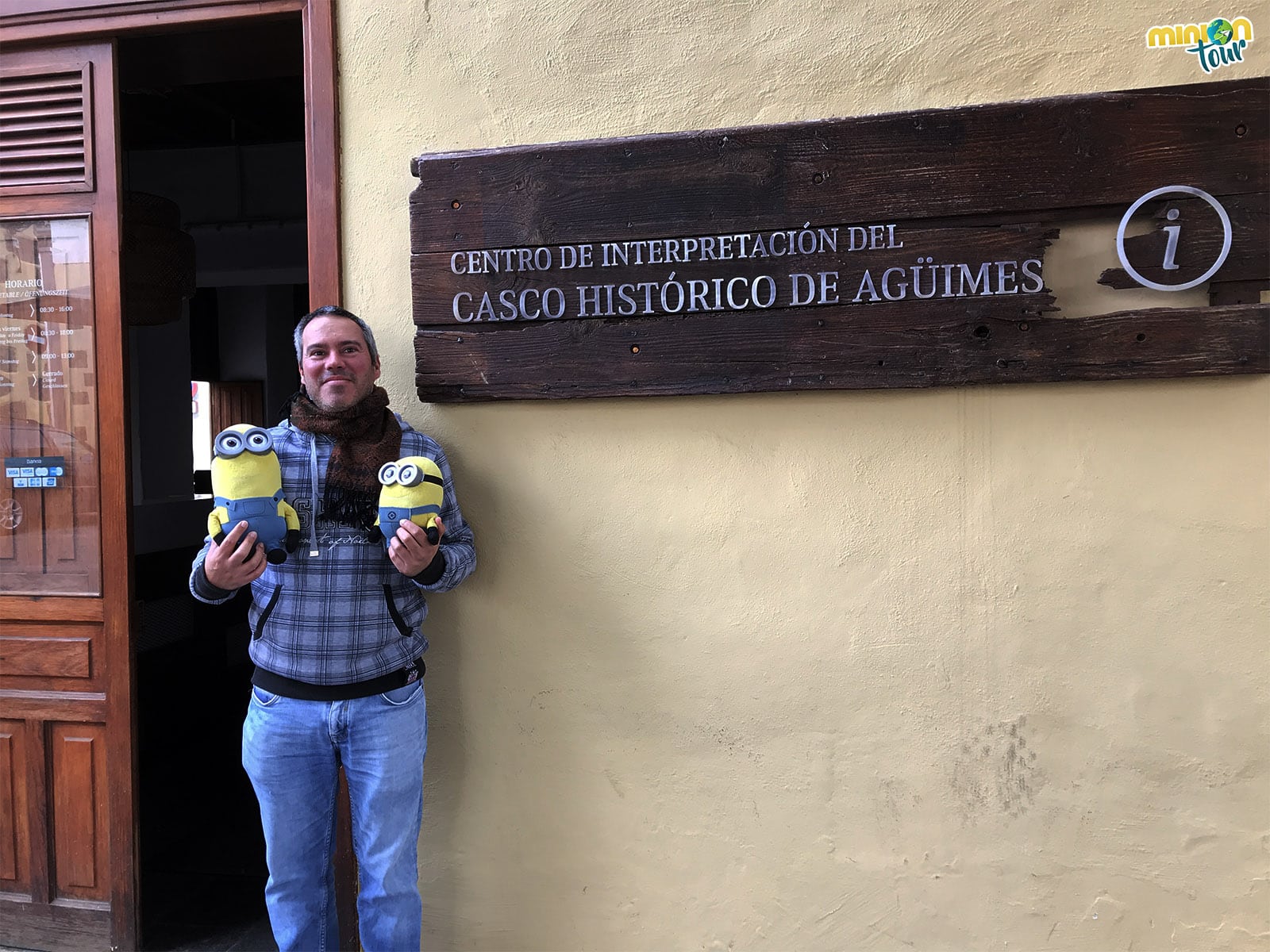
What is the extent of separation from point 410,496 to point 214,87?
4188mm

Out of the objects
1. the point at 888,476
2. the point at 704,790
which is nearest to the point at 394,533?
the point at 704,790

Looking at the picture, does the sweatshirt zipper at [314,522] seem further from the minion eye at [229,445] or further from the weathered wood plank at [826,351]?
the weathered wood plank at [826,351]

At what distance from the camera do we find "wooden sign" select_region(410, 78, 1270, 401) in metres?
1.94

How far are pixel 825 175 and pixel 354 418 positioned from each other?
1.31 metres

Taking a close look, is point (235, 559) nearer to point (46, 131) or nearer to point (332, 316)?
point (332, 316)

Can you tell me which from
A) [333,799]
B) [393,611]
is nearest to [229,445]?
[393,611]

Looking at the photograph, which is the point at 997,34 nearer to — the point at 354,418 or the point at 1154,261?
the point at 1154,261

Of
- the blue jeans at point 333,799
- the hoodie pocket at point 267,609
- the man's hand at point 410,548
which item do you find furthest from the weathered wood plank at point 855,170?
the blue jeans at point 333,799

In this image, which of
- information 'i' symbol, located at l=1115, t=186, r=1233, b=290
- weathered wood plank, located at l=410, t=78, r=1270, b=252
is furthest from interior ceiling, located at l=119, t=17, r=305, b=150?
information 'i' symbol, located at l=1115, t=186, r=1233, b=290

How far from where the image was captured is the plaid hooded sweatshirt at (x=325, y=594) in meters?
1.93

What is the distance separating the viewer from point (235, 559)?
5.89 ft

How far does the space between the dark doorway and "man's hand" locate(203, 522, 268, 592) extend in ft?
Answer: 3.19

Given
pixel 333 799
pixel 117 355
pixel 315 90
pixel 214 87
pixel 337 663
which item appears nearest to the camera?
A: pixel 337 663

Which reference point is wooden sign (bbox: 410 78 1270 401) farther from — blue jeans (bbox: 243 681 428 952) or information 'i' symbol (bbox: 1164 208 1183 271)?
blue jeans (bbox: 243 681 428 952)
